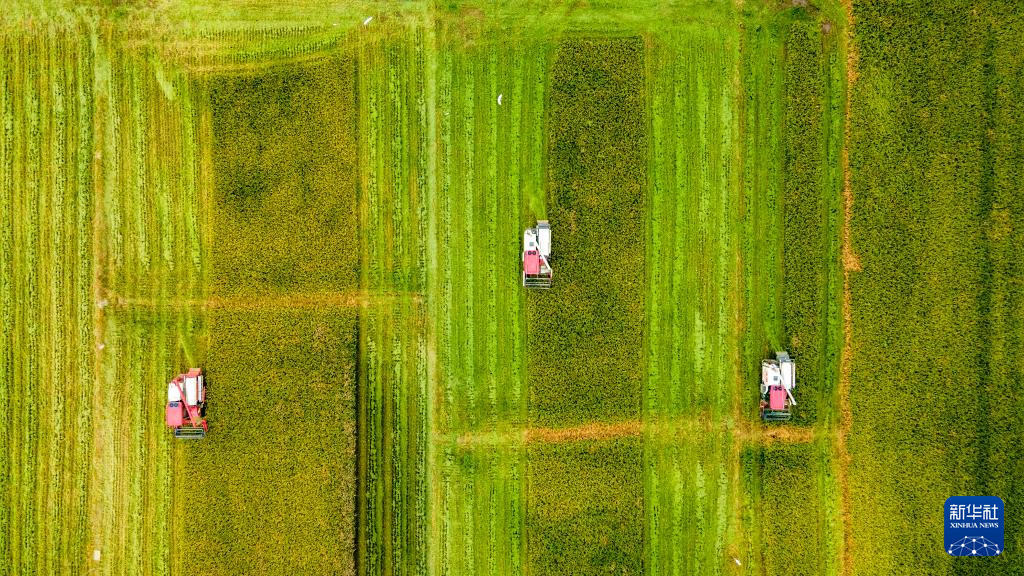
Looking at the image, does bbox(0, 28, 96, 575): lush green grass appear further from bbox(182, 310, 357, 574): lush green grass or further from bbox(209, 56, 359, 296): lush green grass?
bbox(209, 56, 359, 296): lush green grass

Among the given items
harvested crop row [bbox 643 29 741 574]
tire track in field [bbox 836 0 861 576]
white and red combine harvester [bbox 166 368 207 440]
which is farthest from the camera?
harvested crop row [bbox 643 29 741 574]

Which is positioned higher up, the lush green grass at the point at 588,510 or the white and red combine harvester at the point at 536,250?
the white and red combine harvester at the point at 536,250

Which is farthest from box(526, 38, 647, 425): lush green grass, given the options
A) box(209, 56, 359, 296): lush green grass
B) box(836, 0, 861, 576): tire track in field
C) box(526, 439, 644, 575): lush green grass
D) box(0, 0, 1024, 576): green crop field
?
box(209, 56, 359, 296): lush green grass

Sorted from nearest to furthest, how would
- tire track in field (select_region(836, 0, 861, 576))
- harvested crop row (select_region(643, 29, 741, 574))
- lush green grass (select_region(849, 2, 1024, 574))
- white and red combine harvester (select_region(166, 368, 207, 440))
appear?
white and red combine harvester (select_region(166, 368, 207, 440))
lush green grass (select_region(849, 2, 1024, 574))
tire track in field (select_region(836, 0, 861, 576))
harvested crop row (select_region(643, 29, 741, 574))

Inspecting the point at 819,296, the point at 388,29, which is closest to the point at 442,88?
the point at 388,29

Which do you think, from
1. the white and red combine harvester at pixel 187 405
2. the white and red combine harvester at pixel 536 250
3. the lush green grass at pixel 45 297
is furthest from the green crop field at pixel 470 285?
the white and red combine harvester at pixel 536 250

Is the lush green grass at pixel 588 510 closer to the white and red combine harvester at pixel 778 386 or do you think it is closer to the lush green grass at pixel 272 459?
the white and red combine harvester at pixel 778 386

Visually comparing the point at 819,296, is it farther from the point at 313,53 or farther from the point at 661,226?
the point at 313,53
